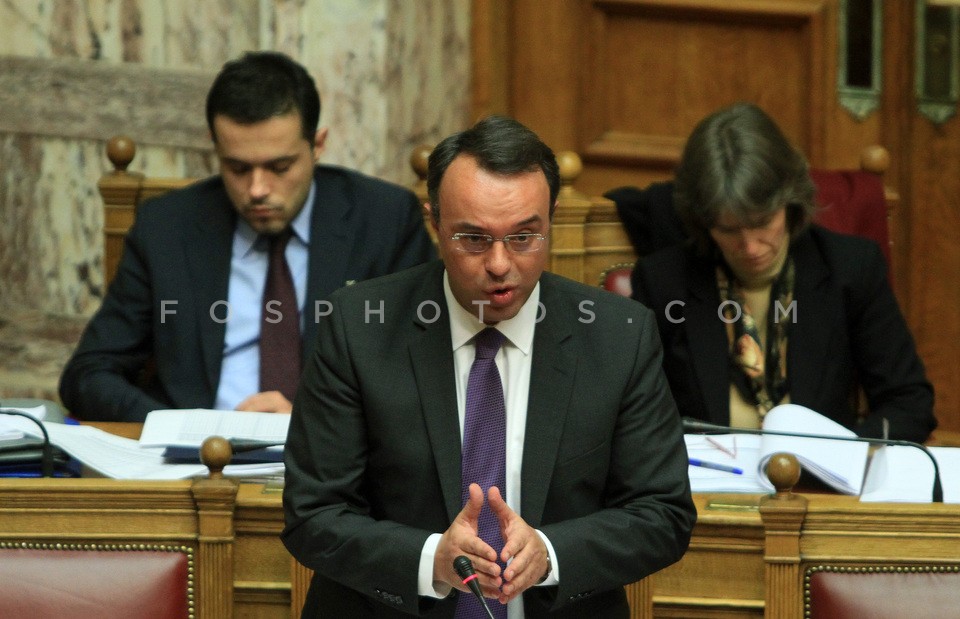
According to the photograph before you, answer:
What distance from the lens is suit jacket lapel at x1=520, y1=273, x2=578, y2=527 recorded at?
6.20ft

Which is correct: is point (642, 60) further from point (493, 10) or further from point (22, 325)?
point (22, 325)

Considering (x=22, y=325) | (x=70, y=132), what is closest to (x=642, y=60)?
(x=70, y=132)

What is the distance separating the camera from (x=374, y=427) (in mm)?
1908

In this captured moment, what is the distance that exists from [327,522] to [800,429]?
3.66 feet

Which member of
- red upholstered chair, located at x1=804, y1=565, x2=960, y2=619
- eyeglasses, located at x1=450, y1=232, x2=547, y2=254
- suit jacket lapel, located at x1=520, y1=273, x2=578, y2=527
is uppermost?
eyeglasses, located at x1=450, y1=232, x2=547, y2=254

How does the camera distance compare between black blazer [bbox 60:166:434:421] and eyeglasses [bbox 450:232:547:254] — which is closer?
eyeglasses [bbox 450:232:547:254]

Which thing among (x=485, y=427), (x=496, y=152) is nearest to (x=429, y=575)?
(x=485, y=427)

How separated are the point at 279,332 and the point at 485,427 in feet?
4.85

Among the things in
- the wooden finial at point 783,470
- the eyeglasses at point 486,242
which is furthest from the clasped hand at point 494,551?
the wooden finial at point 783,470

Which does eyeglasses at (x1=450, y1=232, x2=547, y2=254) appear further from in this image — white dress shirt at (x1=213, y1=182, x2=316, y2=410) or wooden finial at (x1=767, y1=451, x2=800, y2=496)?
white dress shirt at (x1=213, y1=182, x2=316, y2=410)

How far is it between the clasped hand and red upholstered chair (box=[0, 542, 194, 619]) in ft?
1.95

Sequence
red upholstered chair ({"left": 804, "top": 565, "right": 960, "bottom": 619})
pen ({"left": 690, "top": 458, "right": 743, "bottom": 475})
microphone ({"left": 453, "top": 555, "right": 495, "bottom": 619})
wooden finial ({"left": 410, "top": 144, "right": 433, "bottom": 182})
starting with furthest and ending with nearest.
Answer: wooden finial ({"left": 410, "top": 144, "right": 433, "bottom": 182}), pen ({"left": 690, "top": 458, "right": 743, "bottom": 475}), red upholstered chair ({"left": 804, "top": 565, "right": 960, "bottom": 619}), microphone ({"left": 453, "top": 555, "right": 495, "bottom": 619})

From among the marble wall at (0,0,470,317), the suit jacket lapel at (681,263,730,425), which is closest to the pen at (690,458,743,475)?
the suit jacket lapel at (681,263,730,425)

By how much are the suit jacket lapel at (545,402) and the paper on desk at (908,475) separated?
2.11ft
